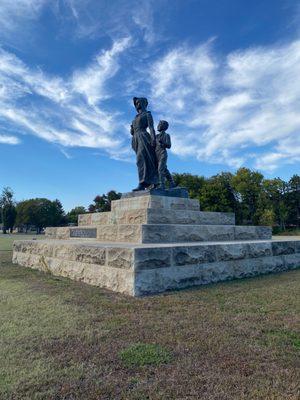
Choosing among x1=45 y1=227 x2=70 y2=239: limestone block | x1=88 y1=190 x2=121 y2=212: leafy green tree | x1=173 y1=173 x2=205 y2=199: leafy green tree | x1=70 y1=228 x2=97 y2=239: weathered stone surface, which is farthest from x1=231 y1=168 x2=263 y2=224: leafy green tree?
x1=70 y1=228 x2=97 y2=239: weathered stone surface

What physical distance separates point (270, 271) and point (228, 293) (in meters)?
2.48

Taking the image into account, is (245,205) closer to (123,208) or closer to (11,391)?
(123,208)

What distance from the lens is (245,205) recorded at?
43812mm

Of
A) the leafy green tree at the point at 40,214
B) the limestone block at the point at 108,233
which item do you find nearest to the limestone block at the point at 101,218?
the limestone block at the point at 108,233

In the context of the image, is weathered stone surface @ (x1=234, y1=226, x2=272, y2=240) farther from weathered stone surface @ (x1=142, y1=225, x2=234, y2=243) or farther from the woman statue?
the woman statue

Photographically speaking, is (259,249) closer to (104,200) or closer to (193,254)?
(193,254)

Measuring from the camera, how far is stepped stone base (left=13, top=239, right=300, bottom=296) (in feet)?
16.2

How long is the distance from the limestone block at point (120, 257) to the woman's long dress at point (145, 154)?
417cm

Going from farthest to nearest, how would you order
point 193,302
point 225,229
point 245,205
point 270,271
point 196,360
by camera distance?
point 245,205, point 225,229, point 270,271, point 193,302, point 196,360

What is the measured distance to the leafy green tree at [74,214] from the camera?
239ft

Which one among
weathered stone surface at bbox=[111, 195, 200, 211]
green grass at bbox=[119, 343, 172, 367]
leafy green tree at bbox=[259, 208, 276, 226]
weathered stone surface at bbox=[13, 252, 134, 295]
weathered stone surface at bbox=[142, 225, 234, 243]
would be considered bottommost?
green grass at bbox=[119, 343, 172, 367]

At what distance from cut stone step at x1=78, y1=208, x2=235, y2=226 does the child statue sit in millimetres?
1080

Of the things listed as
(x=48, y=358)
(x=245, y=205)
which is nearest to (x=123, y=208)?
(x=48, y=358)

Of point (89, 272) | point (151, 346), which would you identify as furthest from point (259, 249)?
point (151, 346)
